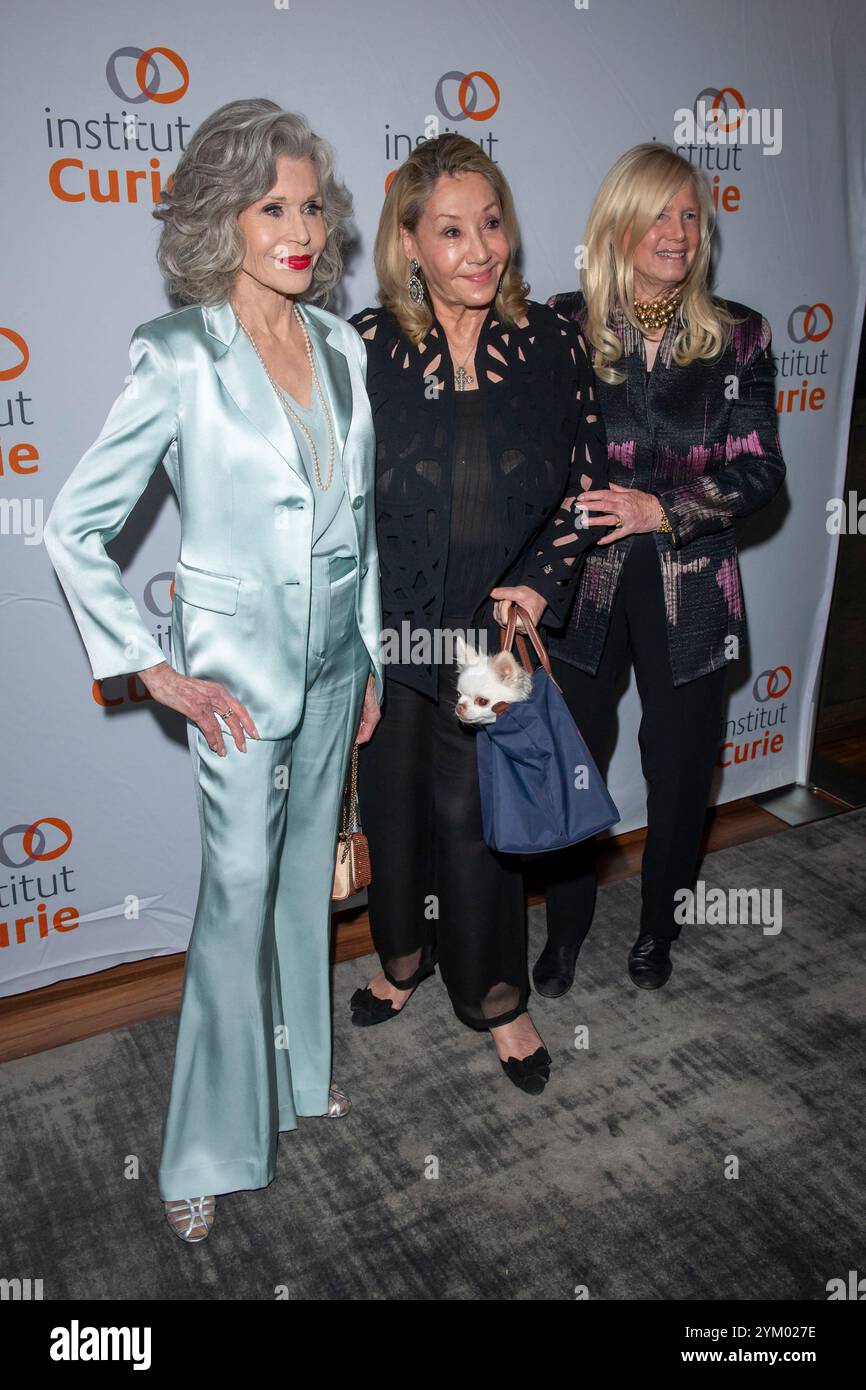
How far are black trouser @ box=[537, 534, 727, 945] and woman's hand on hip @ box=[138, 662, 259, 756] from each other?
111cm

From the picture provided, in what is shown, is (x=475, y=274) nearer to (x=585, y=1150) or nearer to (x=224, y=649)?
(x=224, y=649)

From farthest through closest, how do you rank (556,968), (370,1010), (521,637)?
(556,968) → (370,1010) → (521,637)

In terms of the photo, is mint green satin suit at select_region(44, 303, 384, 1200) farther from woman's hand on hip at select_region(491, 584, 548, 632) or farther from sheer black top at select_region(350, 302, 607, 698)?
woman's hand on hip at select_region(491, 584, 548, 632)

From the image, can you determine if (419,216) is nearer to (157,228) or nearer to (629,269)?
(629,269)

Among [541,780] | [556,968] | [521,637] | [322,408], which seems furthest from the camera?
[556,968]

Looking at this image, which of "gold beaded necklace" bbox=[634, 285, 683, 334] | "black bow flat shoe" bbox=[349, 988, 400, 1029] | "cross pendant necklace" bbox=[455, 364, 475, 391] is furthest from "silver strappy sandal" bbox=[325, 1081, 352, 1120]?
"gold beaded necklace" bbox=[634, 285, 683, 334]

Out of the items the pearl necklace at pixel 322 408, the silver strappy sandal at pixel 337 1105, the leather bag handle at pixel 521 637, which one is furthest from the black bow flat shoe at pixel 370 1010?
the pearl necklace at pixel 322 408

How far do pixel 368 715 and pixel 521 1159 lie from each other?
1088mm

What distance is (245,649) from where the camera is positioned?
2373 mm

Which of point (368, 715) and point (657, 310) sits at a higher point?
point (657, 310)

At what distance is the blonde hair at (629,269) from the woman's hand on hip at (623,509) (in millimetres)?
283

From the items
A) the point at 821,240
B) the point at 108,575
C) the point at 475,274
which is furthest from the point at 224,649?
the point at 821,240

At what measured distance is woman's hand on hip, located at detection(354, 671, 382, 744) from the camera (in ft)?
9.14

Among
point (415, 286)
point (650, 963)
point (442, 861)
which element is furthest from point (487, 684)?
point (650, 963)
